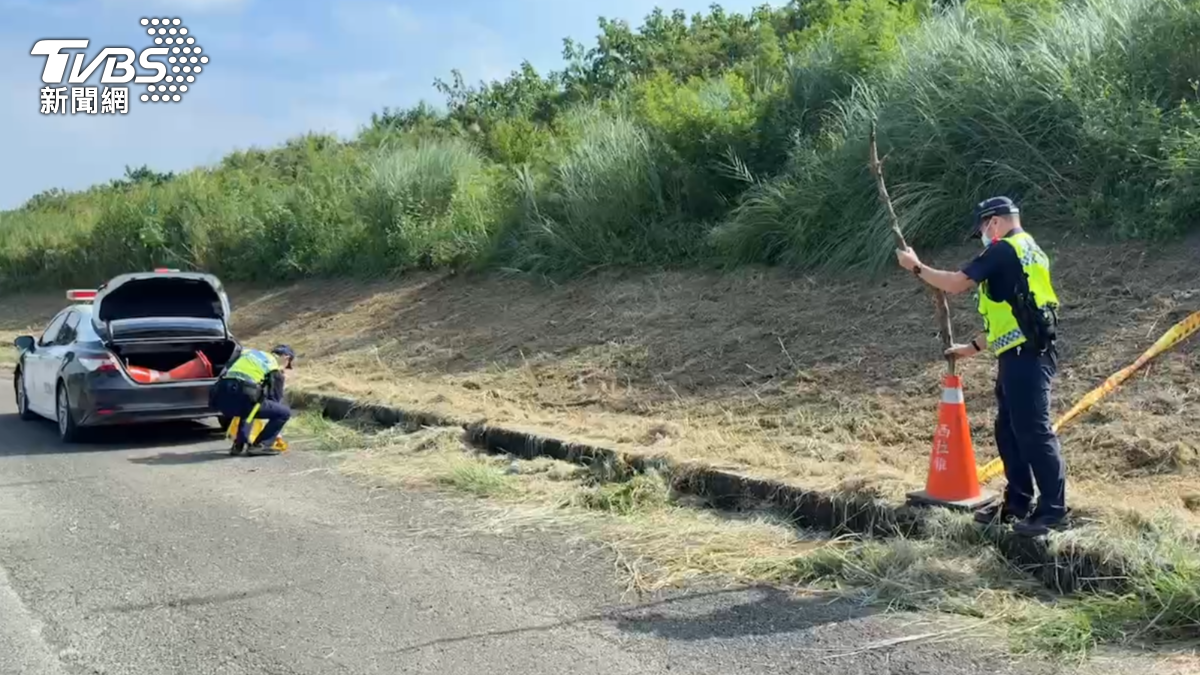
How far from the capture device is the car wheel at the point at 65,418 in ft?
36.8

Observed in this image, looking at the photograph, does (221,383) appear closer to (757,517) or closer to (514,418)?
(514,418)

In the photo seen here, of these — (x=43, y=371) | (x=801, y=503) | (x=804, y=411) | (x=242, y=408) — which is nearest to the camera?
(x=801, y=503)

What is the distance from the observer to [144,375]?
36.6 ft

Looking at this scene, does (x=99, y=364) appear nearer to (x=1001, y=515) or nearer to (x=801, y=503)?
(x=801, y=503)

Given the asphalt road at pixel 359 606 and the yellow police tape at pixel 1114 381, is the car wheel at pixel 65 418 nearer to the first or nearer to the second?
the asphalt road at pixel 359 606

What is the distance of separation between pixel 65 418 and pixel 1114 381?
9327mm

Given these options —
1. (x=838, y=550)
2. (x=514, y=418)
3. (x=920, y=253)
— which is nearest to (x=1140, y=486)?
(x=838, y=550)

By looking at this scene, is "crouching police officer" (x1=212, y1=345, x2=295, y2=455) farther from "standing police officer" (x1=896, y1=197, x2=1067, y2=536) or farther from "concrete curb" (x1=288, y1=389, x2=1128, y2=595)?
"standing police officer" (x1=896, y1=197, x2=1067, y2=536)

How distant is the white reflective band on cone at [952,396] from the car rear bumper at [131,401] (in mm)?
6994

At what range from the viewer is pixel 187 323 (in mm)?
11797

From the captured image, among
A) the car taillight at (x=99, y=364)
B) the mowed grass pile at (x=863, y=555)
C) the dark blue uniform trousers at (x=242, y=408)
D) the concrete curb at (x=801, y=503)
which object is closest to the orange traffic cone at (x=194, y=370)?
the car taillight at (x=99, y=364)

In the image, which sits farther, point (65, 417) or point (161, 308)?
point (161, 308)

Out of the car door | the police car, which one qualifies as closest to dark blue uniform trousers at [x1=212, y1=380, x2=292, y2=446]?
the police car

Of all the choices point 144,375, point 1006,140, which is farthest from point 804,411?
point 144,375
